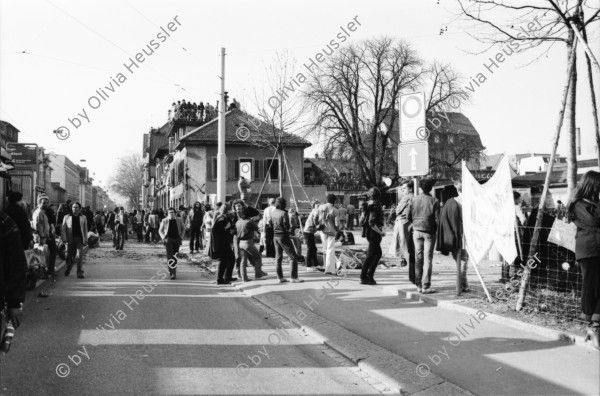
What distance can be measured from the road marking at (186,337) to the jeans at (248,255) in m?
4.86

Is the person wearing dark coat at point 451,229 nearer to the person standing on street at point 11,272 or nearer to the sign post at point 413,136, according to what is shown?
the sign post at point 413,136

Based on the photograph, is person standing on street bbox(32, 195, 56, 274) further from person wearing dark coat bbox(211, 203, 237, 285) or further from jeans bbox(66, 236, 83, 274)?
person wearing dark coat bbox(211, 203, 237, 285)

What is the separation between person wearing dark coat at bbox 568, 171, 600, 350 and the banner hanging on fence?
1.91 m

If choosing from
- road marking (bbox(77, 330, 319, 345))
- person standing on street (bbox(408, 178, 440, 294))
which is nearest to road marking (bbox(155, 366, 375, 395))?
road marking (bbox(77, 330, 319, 345))

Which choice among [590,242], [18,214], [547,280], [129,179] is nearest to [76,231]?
[18,214]

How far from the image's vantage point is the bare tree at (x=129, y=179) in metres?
96.6

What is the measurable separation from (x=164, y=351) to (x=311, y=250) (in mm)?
8222

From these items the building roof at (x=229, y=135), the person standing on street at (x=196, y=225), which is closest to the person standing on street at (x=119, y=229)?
the person standing on street at (x=196, y=225)

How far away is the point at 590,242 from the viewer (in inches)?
231

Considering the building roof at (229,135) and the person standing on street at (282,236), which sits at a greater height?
the building roof at (229,135)

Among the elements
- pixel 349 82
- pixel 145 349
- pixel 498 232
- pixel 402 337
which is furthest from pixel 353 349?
pixel 349 82

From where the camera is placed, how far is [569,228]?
300 inches

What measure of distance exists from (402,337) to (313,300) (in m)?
3.17

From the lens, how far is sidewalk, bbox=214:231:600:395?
5.25 meters
